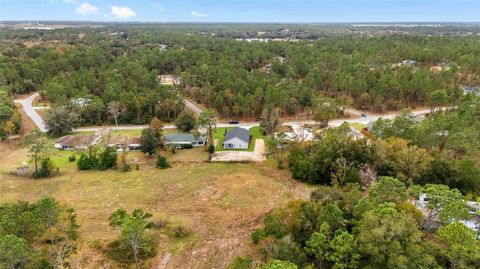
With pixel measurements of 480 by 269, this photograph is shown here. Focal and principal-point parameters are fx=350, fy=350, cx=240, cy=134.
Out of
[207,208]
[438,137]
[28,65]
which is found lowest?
[207,208]

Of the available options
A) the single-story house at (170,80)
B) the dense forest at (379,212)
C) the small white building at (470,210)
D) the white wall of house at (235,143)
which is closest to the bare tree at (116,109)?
the white wall of house at (235,143)

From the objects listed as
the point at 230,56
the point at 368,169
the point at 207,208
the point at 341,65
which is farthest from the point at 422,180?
the point at 230,56

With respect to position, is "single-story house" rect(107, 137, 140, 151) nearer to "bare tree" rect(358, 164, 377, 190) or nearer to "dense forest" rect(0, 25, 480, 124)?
"dense forest" rect(0, 25, 480, 124)

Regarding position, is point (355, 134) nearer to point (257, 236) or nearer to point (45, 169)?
point (257, 236)

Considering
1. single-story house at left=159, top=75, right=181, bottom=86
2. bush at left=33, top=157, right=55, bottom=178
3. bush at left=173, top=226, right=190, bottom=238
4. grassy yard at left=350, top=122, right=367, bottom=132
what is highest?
single-story house at left=159, top=75, right=181, bottom=86

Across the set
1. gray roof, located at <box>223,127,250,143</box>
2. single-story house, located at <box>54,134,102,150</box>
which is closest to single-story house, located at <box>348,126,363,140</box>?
gray roof, located at <box>223,127,250,143</box>

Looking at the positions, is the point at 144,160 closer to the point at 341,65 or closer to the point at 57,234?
the point at 57,234

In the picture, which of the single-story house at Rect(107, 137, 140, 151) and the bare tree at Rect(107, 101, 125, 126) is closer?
the single-story house at Rect(107, 137, 140, 151)

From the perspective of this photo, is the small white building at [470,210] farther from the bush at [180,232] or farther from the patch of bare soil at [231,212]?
the bush at [180,232]
